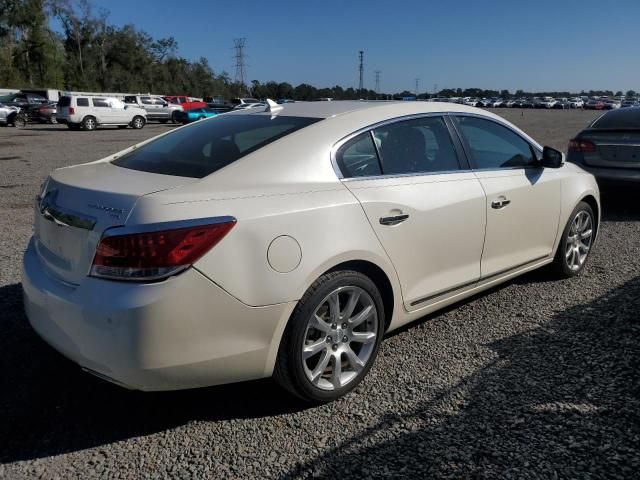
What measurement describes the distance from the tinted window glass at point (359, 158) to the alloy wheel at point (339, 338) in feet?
2.18

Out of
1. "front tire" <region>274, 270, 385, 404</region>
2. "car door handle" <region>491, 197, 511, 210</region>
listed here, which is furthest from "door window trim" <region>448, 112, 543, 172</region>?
"front tire" <region>274, 270, 385, 404</region>

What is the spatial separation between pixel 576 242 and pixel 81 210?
4.14m

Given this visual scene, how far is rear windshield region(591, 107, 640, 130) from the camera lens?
7.55 meters

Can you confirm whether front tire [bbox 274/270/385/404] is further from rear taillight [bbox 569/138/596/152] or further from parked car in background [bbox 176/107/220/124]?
parked car in background [bbox 176/107/220/124]

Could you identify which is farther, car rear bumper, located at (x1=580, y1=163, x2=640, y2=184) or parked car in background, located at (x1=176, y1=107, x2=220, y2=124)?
parked car in background, located at (x1=176, y1=107, x2=220, y2=124)

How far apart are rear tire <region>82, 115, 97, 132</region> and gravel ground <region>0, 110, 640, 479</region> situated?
28.7 metres

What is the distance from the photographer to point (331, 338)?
9.79 feet

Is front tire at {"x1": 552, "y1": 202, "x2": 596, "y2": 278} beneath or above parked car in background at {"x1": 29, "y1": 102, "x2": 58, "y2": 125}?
beneath

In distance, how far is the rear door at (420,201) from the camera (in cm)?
315

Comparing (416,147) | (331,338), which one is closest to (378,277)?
(331,338)

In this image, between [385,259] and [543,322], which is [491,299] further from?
[385,259]

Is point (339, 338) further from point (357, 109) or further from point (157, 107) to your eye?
point (157, 107)

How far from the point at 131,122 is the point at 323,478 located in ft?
108

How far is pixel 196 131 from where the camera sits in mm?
3691
